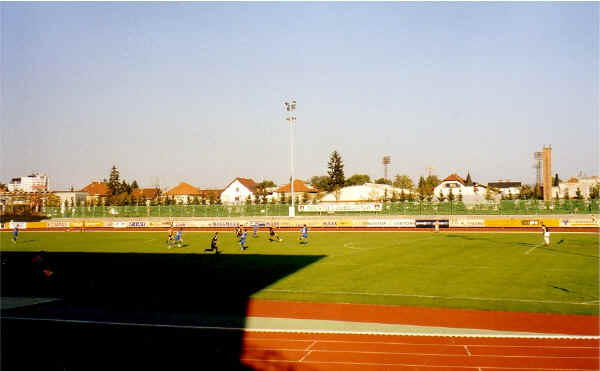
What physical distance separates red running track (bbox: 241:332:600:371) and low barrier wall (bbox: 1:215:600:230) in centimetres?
3335

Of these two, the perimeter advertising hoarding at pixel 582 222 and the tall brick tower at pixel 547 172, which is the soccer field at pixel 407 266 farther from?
the tall brick tower at pixel 547 172

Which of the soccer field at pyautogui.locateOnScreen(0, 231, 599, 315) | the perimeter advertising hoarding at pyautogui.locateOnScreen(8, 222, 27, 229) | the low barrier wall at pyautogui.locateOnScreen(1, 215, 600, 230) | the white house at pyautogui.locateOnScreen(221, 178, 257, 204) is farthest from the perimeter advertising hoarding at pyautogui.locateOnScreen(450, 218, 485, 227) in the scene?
the white house at pyautogui.locateOnScreen(221, 178, 257, 204)

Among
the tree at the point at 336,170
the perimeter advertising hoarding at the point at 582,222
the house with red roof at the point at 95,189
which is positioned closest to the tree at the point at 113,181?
the house with red roof at the point at 95,189

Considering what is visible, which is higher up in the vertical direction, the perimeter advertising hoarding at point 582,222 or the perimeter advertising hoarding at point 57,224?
the perimeter advertising hoarding at point 582,222

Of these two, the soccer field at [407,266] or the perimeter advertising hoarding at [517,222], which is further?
the perimeter advertising hoarding at [517,222]

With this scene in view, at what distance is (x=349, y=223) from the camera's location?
188 feet

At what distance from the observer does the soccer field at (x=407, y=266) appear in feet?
66.5

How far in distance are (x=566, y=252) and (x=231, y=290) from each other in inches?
906

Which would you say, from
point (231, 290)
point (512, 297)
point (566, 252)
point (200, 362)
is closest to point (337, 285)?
point (231, 290)

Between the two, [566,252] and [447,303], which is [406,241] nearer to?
[566,252]

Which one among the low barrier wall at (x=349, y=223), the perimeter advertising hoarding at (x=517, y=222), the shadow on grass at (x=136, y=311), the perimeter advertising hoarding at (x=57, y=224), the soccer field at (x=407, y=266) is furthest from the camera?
the perimeter advertising hoarding at (x=57, y=224)

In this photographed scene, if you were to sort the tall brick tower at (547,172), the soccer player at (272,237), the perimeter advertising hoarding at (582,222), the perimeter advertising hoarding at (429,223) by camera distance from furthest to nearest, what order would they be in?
1. the tall brick tower at (547,172)
2. the perimeter advertising hoarding at (429,223)
3. the perimeter advertising hoarding at (582,222)
4. the soccer player at (272,237)

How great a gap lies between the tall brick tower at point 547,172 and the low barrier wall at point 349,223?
3830cm

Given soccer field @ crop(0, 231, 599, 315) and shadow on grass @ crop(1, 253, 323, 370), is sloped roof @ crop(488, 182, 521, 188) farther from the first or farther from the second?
shadow on grass @ crop(1, 253, 323, 370)
